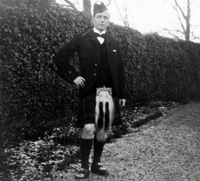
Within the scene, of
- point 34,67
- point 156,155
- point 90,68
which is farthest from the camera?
point 34,67

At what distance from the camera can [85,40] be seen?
12.1 ft

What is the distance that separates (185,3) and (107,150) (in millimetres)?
20796

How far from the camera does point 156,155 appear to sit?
16.1 ft

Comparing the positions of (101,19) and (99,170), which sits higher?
(101,19)

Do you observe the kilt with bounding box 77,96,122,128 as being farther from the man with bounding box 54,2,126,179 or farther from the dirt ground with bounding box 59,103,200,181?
the dirt ground with bounding box 59,103,200,181

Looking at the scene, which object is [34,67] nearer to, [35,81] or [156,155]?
[35,81]

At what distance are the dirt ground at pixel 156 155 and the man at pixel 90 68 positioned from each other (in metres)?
0.52

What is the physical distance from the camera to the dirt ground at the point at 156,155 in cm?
392

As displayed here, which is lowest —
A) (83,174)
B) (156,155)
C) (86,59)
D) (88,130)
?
(156,155)

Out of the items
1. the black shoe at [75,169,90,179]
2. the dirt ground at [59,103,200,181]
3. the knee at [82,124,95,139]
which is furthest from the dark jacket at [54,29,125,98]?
the dirt ground at [59,103,200,181]

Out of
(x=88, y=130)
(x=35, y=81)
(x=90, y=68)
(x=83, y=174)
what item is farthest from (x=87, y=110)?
(x=35, y=81)

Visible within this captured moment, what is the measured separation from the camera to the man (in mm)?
3609

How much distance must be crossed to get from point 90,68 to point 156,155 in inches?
81.5

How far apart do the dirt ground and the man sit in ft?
1.70
